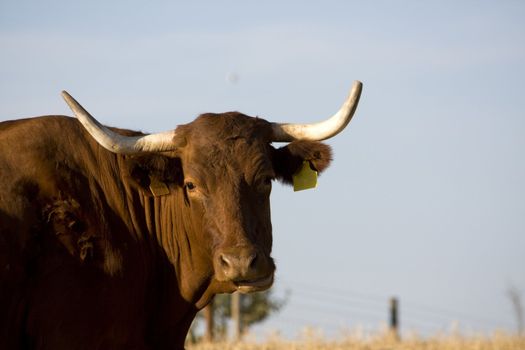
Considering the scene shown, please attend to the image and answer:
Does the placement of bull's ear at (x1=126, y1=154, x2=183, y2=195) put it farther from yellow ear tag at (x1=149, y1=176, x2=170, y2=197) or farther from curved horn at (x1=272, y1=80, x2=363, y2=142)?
curved horn at (x1=272, y1=80, x2=363, y2=142)

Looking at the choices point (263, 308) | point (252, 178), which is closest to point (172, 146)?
point (252, 178)

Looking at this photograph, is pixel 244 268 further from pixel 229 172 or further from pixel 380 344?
pixel 380 344

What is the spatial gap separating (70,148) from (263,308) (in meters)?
24.6

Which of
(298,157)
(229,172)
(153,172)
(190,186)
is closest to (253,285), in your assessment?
(229,172)

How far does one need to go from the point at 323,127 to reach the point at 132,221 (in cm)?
182

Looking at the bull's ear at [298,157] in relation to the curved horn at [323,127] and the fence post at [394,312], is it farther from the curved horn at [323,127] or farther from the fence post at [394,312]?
the fence post at [394,312]

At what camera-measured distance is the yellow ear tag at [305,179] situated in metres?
8.95

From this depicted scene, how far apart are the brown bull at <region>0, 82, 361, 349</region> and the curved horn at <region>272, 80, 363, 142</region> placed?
12 millimetres

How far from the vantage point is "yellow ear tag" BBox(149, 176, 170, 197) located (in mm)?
8430

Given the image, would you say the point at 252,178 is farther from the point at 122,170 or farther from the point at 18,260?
the point at 18,260

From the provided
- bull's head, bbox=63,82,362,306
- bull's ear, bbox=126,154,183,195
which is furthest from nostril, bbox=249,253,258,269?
bull's ear, bbox=126,154,183,195

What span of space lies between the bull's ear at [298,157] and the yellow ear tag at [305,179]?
0.06m

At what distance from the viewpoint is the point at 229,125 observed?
834 centimetres

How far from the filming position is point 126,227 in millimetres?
8250
